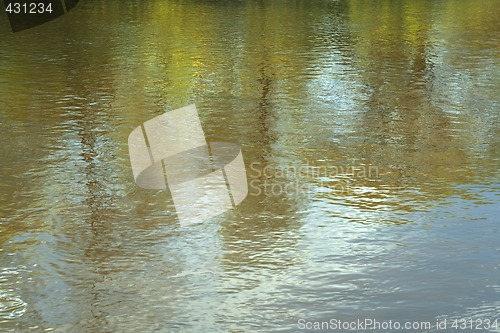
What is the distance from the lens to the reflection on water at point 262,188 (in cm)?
406

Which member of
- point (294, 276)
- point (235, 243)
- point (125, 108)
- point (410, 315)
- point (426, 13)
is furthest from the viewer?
point (426, 13)

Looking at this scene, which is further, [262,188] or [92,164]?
[92,164]

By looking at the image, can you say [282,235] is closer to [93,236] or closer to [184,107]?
[93,236]

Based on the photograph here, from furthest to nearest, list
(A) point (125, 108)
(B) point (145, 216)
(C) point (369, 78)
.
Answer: (C) point (369, 78) → (A) point (125, 108) → (B) point (145, 216)

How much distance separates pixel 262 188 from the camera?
5.68 m

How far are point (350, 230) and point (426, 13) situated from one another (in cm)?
1000

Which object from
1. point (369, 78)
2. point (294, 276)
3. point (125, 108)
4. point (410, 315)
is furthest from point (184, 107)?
point (410, 315)

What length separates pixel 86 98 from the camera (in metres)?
8.18

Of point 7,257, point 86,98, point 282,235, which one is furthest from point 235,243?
point 86,98

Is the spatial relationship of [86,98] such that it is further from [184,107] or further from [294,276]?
[294,276]

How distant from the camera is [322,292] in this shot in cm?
412

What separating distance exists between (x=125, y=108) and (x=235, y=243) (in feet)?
10.8

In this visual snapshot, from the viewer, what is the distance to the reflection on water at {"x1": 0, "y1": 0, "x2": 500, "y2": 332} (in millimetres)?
4059

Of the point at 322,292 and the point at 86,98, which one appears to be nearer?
the point at 322,292
